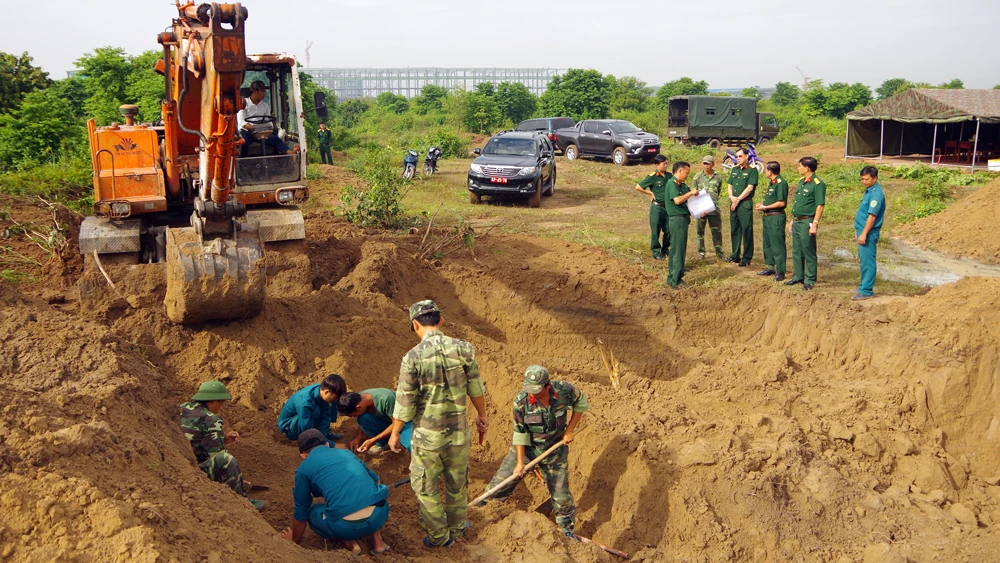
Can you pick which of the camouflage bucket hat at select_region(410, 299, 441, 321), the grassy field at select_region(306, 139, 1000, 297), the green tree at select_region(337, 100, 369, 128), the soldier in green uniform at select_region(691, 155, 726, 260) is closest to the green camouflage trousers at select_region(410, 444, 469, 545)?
the camouflage bucket hat at select_region(410, 299, 441, 321)

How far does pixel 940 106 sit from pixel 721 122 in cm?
878

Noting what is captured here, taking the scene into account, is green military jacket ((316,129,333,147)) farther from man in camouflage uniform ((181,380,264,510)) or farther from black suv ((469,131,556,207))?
man in camouflage uniform ((181,380,264,510))

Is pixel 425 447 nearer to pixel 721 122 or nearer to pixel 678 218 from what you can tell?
pixel 678 218

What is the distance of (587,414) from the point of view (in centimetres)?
708

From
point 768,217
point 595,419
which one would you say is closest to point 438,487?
point 595,419

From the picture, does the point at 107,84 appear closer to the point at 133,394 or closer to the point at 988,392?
the point at 133,394

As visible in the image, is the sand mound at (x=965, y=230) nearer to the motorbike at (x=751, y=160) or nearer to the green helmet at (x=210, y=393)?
the motorbike at (x=751, y=160)

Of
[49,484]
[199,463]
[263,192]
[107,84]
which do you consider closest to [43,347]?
[199,463]

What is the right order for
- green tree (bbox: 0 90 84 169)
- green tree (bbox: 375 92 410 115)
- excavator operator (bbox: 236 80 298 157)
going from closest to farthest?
excavator operator (bbox: 236 80 298 157) < green tree (bbox: 0 90 84 169) < green tree (bbox: 375 92 410 115)

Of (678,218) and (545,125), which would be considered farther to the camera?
(545,125)

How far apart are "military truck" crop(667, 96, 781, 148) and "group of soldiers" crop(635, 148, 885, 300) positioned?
1797 cm

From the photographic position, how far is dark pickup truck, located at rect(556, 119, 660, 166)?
79.6 feet

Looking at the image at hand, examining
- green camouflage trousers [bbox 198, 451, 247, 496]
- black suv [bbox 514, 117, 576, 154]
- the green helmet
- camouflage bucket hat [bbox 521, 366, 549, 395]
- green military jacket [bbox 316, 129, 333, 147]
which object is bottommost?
green camouflage trousers [bbox 198, 451, 247, 496]

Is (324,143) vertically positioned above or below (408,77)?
below
